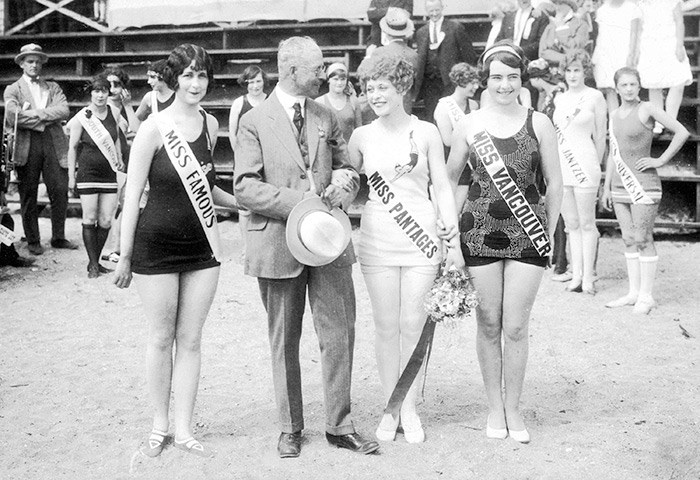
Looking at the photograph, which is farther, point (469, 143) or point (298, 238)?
point (469, 143)

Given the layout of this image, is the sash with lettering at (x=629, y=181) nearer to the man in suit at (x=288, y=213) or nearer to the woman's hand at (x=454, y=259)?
the woman's hand at (x=454, y=259)

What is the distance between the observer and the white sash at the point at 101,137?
340 inches

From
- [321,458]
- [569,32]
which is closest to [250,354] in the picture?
[321,458]

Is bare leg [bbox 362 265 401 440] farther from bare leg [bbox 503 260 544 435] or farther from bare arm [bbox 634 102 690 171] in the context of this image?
bare arm [bbox 634 102 690 171]

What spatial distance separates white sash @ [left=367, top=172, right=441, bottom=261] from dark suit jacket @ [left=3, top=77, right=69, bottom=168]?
22.1ft

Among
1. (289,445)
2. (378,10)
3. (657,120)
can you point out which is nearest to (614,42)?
(378,10)

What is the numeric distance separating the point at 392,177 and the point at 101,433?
2090 mm

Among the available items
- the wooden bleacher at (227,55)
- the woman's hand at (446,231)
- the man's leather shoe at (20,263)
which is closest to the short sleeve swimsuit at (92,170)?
the man's leather shoe at (20,263)

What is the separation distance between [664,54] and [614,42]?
0.57 m

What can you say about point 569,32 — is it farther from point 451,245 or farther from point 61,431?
point 61,431

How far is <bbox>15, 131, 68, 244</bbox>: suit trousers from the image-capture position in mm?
9900

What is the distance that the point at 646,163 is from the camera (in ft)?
22.9

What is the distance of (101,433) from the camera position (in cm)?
463

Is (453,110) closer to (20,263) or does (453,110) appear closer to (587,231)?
(587,231)
